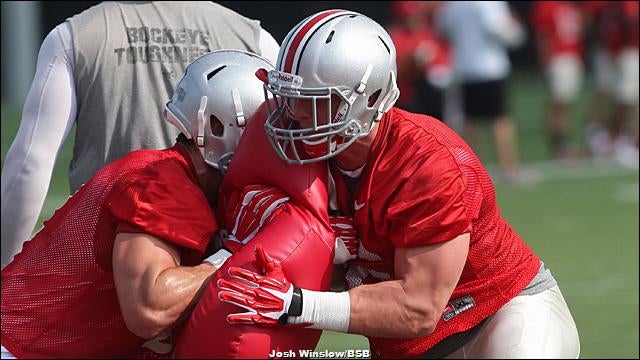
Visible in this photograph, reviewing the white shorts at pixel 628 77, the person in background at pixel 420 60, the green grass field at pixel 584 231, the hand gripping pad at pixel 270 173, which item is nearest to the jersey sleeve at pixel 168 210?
the hand gripping pad at pixel 270 173

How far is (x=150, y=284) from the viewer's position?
10.0 ft

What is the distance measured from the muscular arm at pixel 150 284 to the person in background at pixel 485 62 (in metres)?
8.19

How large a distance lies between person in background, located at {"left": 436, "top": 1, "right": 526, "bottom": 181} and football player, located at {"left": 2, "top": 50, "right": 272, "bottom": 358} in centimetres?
780

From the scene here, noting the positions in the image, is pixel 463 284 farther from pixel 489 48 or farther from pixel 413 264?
pixel 489 48

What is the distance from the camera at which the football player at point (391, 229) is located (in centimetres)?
308

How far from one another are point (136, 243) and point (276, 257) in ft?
1.26

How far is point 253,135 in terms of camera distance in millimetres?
3381

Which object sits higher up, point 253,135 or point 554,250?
point 253,135

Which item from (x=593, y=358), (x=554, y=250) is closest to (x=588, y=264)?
(x=554, y=250)

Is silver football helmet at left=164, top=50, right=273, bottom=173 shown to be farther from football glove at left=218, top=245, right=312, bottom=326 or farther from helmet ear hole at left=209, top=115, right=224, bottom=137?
football glove at left=218, top=245, right=312, bottom=326

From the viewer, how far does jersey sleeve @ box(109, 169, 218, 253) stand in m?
3.13

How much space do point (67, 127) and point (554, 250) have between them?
4618mm

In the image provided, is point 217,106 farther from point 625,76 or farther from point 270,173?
point 625,76

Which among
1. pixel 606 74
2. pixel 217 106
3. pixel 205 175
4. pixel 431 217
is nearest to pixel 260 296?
pixel 431 217
